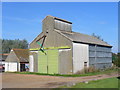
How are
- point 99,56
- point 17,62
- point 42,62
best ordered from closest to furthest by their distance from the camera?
point 42,62 → point 99,56 → point 17,62

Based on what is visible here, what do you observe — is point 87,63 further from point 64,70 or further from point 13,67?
point 13,67

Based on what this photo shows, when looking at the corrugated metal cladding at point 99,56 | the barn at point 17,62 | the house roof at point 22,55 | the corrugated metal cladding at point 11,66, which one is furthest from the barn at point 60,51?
Result: the corrugated metal cladding at point 11,66

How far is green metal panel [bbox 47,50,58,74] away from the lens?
31469 millimetres

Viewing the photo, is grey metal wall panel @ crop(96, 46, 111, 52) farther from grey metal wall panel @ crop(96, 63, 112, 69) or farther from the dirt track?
the dirt track

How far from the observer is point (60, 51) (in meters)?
31.1

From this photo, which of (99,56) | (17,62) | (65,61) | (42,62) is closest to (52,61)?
(42,62)

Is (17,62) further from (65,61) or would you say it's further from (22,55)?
(65,61)

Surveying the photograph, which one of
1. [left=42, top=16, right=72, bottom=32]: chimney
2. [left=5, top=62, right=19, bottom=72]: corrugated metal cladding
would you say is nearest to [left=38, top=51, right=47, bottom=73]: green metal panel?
[left=42, top=16, right=72, bottom=32]: chimney

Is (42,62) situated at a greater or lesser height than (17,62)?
greater

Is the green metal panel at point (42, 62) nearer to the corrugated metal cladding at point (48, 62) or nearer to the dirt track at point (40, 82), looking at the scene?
the corrugated metal cladding at point (48, 62)

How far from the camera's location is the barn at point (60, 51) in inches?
1179

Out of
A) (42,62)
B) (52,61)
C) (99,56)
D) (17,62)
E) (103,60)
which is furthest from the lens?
(17,62)

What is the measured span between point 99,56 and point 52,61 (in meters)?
10.6

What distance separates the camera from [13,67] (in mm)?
44250
